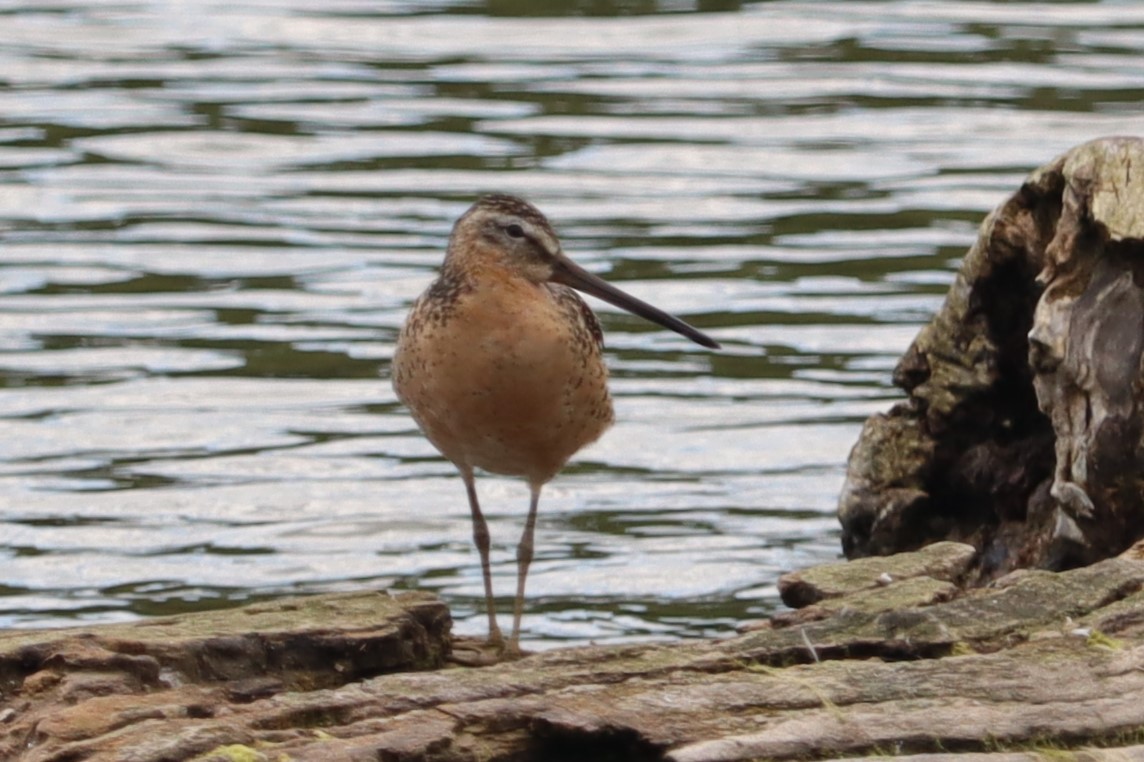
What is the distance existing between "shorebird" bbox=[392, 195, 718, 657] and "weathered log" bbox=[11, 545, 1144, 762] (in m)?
1.00

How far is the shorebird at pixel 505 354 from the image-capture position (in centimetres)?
727

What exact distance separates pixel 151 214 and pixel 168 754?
32.0ft

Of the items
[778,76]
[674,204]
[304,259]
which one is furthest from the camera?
[778,76]

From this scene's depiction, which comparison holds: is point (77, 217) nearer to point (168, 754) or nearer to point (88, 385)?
point (88, 385)

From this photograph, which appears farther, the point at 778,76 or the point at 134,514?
the point at 778,76

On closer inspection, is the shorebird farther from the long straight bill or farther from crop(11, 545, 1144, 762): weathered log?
crop(11, 545, 1144, 762): weathered log

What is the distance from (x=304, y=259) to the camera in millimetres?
13734

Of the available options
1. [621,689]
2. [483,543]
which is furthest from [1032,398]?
[621,689]

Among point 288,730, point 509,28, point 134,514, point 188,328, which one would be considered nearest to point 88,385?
point 188,328

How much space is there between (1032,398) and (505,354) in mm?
2226

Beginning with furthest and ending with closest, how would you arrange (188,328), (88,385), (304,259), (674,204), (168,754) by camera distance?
(674,204) → (304,259) → (188,328) → (88,385) → (168,754)

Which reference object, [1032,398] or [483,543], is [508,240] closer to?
[483,543]

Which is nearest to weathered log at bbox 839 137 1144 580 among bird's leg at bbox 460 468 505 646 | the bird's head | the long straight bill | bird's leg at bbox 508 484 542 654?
the long straight bill

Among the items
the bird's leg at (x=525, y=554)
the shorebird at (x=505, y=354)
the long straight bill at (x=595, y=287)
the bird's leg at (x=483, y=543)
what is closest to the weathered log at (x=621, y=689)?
the shorebird at (x=505, y=354)
